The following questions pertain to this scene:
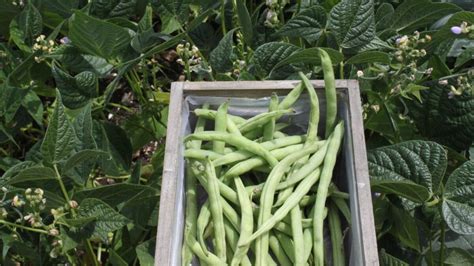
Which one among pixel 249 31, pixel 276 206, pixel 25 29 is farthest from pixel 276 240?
pixel 25 29

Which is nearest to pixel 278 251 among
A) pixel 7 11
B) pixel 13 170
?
pixel 13 170

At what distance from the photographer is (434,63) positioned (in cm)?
150

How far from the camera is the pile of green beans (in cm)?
107

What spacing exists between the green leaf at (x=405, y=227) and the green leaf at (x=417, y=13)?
16.1 inches

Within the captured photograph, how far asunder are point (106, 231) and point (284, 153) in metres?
0.38

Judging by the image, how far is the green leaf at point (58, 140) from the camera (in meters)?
1.25

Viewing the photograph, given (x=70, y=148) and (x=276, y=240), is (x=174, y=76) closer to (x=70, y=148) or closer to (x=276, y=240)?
(x=70, y=148)

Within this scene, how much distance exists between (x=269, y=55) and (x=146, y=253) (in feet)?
1.52

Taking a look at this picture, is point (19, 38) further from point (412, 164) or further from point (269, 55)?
point (412, 164)

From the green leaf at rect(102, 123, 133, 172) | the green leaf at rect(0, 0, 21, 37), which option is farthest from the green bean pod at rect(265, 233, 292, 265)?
the green leaf at rect(0, 0, 21, 37)

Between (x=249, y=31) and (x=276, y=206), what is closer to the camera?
(x=276, y=206)

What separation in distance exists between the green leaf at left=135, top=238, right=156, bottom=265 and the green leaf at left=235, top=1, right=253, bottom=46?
0.52 m

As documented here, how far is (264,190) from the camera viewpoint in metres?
1.08

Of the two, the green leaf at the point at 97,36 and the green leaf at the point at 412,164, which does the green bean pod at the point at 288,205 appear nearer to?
the green leaf at the point at 412,164
